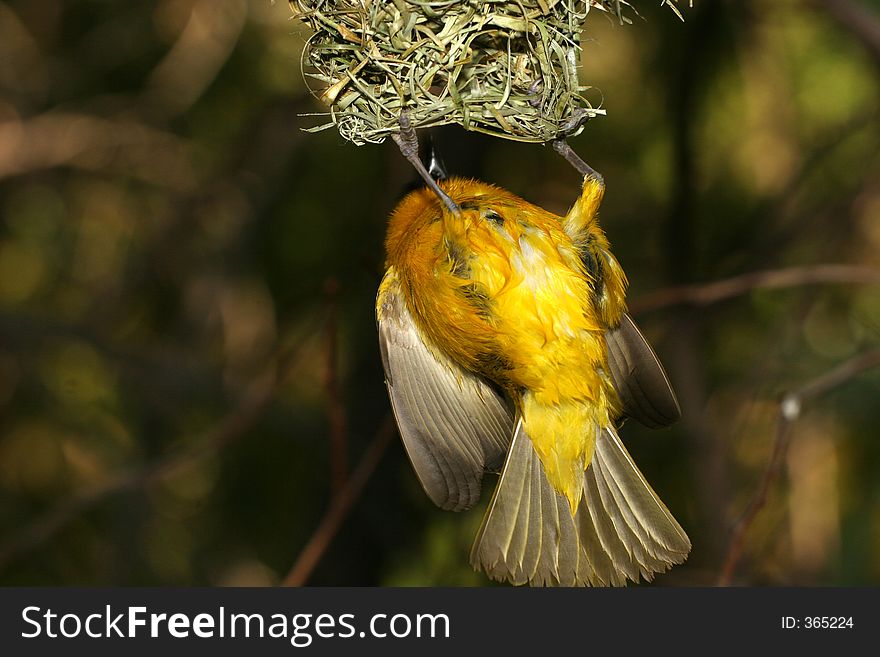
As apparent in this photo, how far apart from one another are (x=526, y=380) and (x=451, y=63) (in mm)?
915

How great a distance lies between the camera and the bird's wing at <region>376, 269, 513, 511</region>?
2.83 meters

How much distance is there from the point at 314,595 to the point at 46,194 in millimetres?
3029

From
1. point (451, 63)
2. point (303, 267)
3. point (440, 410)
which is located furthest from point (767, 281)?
point (303, 267)

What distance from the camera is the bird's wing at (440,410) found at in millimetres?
2830

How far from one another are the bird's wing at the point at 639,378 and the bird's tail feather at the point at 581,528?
4.6 inches

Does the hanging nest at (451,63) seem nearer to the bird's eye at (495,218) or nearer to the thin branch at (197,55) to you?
the bird's eye at (495,218)

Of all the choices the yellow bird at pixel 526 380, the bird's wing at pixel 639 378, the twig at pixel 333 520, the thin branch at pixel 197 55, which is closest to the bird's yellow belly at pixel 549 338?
the yellow bird at pixel 526 380

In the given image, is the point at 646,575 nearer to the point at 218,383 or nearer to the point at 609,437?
the point at 609,437

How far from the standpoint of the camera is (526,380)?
2650 mm

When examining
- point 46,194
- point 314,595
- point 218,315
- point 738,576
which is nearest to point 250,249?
point 218,315

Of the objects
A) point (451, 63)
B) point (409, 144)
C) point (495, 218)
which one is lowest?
point (495, 218)

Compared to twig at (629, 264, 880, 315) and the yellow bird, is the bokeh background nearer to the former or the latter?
twig at (629, 264, 880, 315)

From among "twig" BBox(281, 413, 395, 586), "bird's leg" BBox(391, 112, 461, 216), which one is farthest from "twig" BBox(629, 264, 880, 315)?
"bird's leg" BBox(391, 112, 461, 216)

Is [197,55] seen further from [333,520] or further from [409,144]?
[409,144]
